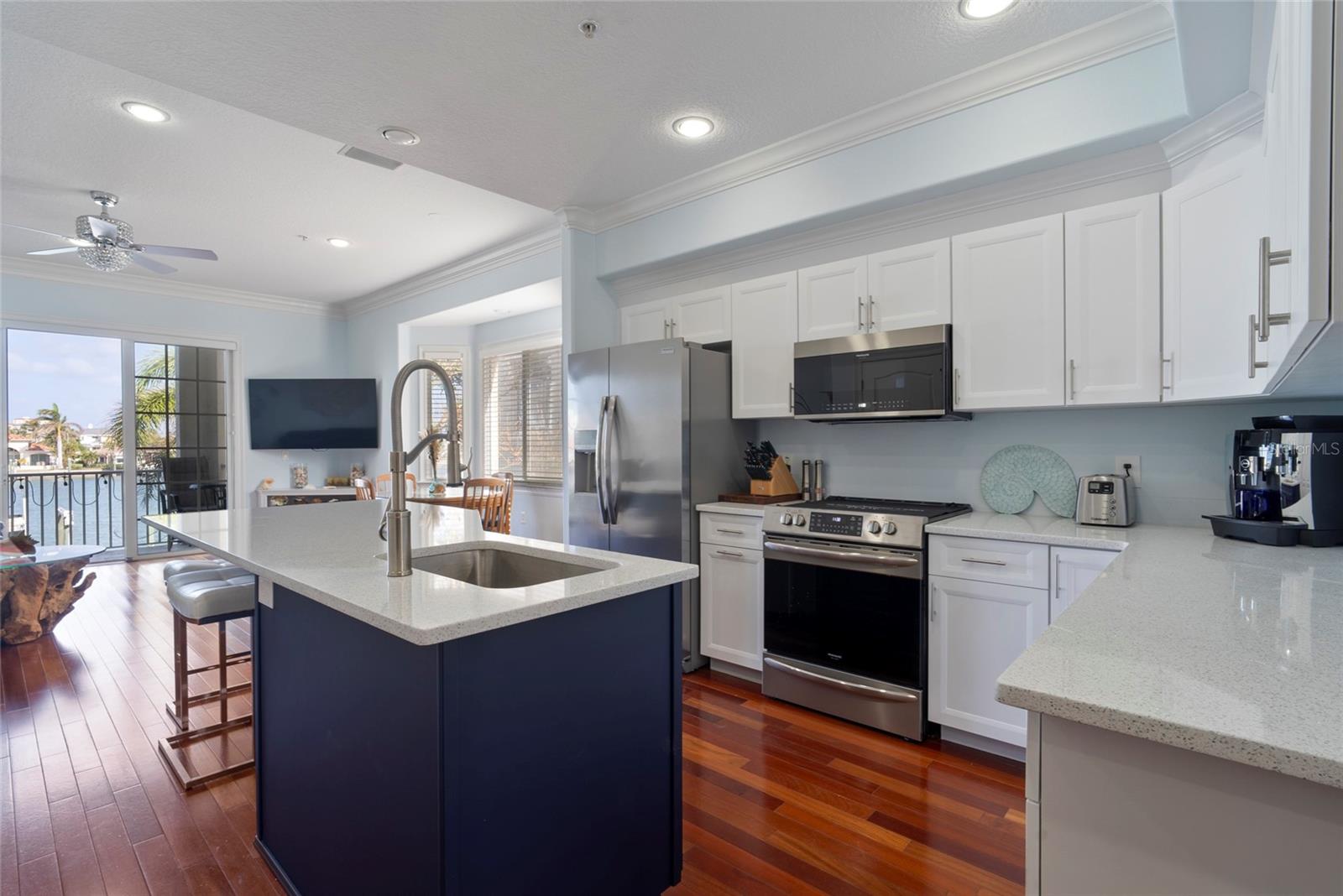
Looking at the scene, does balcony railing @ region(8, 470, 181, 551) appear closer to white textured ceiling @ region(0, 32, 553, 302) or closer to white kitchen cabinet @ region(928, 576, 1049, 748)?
white textured ceiling @ region(0, 32, 553, 302)

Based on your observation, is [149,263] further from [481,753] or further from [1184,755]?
[1184,755]

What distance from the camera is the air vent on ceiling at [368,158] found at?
3371 millimetres

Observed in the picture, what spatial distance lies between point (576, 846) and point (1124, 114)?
2.86 m

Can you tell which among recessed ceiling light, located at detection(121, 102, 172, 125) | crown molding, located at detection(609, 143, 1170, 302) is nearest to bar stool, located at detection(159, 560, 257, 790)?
recessed ceiling light, located at detection(121, 102, 172, 125)

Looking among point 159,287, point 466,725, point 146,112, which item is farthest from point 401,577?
point 159,287

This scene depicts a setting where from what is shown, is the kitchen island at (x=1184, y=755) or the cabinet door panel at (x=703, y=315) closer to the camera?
the kitchen island at (x=1184, y=755)

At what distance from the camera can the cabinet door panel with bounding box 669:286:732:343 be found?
352 cm

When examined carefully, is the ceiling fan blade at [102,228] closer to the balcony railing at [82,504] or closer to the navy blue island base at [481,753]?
the balcony railing at [82,504]

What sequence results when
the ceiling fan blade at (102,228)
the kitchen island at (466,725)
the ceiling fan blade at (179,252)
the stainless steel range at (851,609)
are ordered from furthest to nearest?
the ceiling fan blade at (179,252)
the ceiling fan blade at (102,228)
the stainless steel range at (851,609)
the kitchen island at (466,725)

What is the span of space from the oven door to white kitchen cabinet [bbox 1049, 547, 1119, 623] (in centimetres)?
46

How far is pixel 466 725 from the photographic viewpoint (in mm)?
1206

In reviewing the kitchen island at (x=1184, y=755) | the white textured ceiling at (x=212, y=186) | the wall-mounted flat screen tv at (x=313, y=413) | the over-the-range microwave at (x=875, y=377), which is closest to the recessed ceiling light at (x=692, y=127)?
the over-the-range microwave at (x=875, y=377)

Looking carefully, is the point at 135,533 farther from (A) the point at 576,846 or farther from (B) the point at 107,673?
(A) the point at 576,846

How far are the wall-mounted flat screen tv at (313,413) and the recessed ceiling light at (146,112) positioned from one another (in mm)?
3814
